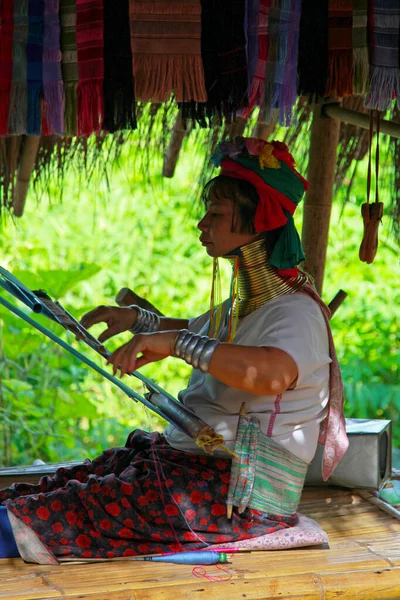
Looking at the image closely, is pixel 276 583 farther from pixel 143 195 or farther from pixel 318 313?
pixel 143 195

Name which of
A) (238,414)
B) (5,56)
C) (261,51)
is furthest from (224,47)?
(238,414)

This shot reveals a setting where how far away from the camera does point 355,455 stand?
10.3ft

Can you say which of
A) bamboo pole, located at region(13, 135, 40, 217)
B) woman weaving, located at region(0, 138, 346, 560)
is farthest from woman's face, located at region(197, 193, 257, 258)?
bamboo pole, located at region(13, 135, 40, 217)

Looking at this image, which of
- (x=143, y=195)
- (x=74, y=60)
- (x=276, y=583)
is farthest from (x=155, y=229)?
(x=276, y=583)

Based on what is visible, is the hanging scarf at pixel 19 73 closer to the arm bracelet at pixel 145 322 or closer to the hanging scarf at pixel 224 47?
the hanging scarf at pixel 224 47

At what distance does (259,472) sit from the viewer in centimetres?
236

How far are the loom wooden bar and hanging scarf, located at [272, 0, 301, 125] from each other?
2.13ft

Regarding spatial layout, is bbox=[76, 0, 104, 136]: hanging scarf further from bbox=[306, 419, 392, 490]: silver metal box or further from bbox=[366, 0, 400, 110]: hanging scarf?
bbox=[306, 419, 392, 490]: silver metal box

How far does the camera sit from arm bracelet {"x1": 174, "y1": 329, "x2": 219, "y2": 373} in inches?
86.1

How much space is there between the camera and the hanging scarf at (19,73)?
240 cm

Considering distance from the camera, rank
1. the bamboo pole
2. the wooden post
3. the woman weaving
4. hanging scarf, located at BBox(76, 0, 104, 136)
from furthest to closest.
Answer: the bamboo pole < the wooden post < hanging scarf, located at BBox(76, 0, 104, 136) < the woman weaving

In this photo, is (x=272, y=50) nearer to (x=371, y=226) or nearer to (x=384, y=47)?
(x=384, y=47)

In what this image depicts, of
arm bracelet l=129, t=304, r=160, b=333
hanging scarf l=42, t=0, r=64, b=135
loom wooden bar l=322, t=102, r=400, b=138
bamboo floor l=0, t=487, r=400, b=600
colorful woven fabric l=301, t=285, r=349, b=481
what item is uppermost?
hanging scarf l=42, t=0, r=64, b=135

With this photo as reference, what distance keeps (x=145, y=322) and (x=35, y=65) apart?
2.95 feet
